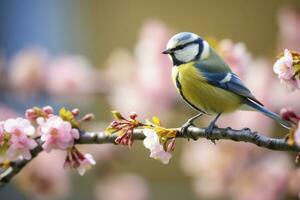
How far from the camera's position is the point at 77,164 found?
1.35 meters

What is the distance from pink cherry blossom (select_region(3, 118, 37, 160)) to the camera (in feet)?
4.38

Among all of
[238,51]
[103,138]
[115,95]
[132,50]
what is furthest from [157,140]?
[132,50]

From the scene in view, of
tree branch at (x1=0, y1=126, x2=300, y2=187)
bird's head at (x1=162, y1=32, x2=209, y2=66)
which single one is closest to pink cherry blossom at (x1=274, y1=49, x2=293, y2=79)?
tree branch at (x1=0, y1=126, x2=300, y2=187)

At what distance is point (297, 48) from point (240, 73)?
0.84 meters

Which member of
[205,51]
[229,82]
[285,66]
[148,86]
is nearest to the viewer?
[285,66]

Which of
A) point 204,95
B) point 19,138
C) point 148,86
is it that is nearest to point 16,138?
point 19,138

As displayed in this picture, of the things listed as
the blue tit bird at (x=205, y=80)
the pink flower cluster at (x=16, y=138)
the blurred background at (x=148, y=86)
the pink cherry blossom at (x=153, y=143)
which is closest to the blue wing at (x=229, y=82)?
the blue tit bird at (x=205, y=80)

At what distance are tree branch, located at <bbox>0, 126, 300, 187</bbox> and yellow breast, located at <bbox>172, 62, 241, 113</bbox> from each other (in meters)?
0.25

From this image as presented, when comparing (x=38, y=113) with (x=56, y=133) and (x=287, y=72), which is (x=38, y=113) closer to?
(x=56, y=133)

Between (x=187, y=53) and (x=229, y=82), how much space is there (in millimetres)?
146

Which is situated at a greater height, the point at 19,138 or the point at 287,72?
the point at 287,72

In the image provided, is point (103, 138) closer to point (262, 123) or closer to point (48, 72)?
point (262, 123)

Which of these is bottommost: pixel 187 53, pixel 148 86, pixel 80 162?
pixel 148 86

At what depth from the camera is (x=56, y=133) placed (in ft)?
4.35
